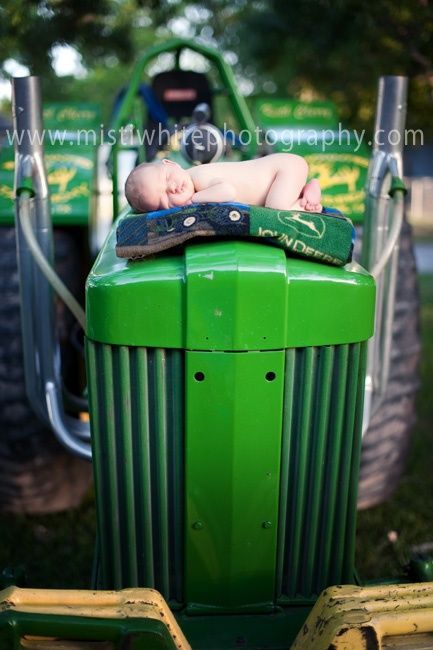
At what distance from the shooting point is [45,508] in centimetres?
289

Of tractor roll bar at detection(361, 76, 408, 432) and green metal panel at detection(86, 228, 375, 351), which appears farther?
tractor roll bar at detection(361, 76, 408, 432)

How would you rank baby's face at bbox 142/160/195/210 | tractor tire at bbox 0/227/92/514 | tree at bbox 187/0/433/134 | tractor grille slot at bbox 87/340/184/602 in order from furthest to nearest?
tree at bbox 187/0/433/134 → tractor tire at bbox 0/227/92/514 → baby's face at bbox 142/160/195/210 → tractor grille slot at bbox 87/340/184/602

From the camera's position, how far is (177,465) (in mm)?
1550

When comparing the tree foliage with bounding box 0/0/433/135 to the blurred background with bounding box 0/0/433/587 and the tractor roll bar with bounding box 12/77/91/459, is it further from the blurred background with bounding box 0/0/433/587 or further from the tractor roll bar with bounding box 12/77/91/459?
the tractor roll bar with bounding box 12/77/91/459

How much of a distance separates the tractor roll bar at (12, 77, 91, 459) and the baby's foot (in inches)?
25.6

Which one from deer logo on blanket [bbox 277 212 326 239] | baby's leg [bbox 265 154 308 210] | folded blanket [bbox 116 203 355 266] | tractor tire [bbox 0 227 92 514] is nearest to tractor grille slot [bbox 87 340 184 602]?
folded blanket [bbox 116 203 355 266]

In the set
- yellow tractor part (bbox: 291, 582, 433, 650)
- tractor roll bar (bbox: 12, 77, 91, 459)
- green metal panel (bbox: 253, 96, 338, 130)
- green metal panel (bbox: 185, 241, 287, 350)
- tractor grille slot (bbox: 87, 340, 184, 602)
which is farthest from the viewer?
green metal panel (bbox: 253, 96, 338, 130)

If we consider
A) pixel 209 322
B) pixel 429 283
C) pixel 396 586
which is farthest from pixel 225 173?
pixel 429 283

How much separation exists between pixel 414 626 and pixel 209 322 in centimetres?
63

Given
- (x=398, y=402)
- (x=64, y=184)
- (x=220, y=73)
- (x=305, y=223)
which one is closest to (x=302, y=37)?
(x=220, y=73)

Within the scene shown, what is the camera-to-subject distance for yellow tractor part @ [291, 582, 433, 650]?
1.21 meters

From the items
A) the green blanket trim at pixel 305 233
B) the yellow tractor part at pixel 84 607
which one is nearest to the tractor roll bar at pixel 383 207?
the green blanket trim at pixel 305 233

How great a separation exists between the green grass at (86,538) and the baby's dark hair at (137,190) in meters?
1.29

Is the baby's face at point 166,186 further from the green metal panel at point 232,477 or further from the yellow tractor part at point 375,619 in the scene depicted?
the yellow tractor part at point 375,619
